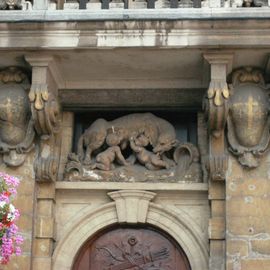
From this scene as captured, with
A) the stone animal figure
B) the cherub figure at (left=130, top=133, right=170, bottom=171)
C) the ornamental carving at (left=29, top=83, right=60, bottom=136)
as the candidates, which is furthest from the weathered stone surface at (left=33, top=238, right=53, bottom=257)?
the cherub figure at (left=130, top=133, right=170, bottom=171)

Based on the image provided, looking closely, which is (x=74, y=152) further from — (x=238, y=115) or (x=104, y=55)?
(x=238, y=115)

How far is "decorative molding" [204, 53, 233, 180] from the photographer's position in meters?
8.84

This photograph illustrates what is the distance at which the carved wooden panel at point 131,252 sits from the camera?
30.8 feet

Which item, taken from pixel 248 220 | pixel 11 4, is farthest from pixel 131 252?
pixel 11 4

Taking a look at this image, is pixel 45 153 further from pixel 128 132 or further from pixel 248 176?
pixel 248 176

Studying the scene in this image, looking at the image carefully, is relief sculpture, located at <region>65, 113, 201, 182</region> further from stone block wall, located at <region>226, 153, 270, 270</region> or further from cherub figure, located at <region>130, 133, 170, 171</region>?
stone block wall, located at <region>226, 153, 270, 270</region>

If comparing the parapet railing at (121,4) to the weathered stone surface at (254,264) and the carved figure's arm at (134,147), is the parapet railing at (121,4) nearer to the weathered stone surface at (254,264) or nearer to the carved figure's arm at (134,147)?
the carved figure's arm at (134,147)

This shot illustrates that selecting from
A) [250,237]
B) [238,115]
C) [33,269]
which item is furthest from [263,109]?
[33,269]

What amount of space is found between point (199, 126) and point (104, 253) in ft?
5.69

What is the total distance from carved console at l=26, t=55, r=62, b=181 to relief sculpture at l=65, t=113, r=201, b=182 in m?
0.34

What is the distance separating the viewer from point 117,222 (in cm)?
942

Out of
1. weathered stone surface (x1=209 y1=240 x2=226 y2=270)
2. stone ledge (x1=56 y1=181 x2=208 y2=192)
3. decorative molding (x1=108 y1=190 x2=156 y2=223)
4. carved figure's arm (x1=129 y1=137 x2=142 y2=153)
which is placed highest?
carved figure's arm (x1=129 y1=137 x2=142 y2=153)

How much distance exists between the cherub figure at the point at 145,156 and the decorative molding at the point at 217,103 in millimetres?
666

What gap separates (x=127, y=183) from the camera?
31.0ft
